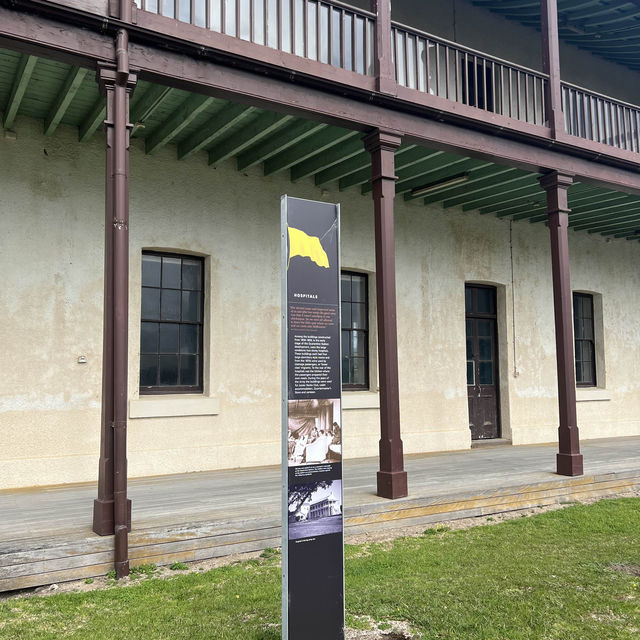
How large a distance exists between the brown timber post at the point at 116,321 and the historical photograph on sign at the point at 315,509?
5.77ft

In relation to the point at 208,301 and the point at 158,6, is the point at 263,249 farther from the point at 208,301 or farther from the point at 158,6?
the point at 158,6

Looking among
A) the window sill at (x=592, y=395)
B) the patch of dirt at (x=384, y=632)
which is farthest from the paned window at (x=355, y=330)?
the patch of dirt at (x=384, y=632)

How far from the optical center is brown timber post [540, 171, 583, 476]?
7.36 meters

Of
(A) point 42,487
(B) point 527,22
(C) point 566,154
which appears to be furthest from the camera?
(B) point 527,22

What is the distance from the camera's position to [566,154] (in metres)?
7.94

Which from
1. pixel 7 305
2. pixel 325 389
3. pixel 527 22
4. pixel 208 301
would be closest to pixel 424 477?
pixel 208 301

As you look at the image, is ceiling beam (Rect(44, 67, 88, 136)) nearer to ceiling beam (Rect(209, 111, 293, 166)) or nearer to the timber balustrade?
ceiling beam (Rect(209, 111, 293, 166))

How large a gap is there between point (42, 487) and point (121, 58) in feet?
14.1

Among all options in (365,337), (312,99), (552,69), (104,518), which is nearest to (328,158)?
(312,99)

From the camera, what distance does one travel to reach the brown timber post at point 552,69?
7734mm

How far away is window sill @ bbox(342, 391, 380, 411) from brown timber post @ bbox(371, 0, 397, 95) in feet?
13.5

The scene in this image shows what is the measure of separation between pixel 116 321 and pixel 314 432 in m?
2.04

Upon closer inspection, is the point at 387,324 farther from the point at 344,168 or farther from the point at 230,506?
the point at 344,168

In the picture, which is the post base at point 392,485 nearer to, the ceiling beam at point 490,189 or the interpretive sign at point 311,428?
the interpretive sign at point 311,428
